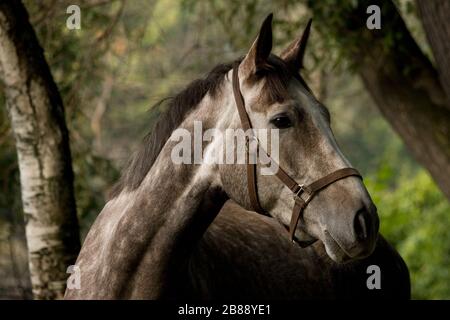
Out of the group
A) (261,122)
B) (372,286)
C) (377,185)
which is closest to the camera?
(261,122)

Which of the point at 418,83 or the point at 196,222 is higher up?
the point at 418,83

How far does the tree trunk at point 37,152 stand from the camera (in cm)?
557

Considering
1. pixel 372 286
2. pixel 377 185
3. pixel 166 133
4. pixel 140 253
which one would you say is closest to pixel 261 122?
pixel 166 133

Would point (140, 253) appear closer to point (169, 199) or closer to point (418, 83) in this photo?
point (169, 199)

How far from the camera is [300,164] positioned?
3996mm

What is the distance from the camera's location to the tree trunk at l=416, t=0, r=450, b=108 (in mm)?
6586

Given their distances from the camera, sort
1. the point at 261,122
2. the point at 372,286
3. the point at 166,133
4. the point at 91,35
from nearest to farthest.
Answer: the point at 261,122 < the point at 166,133 < the point at 372,286 < the point at 91,35

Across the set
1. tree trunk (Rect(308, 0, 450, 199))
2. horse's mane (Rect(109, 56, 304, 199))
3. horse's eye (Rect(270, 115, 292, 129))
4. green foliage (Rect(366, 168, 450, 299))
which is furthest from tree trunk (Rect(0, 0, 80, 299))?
green foliage (Rect(366, 168, 450, 299))

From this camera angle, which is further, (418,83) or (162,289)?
(418,83)

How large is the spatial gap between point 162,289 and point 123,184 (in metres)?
0.66

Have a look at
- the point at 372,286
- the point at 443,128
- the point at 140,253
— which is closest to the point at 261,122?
the point at 140,253

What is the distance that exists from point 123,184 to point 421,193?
12.4 m

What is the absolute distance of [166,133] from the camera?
14.3 feet

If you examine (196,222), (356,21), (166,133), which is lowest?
(196,222)
